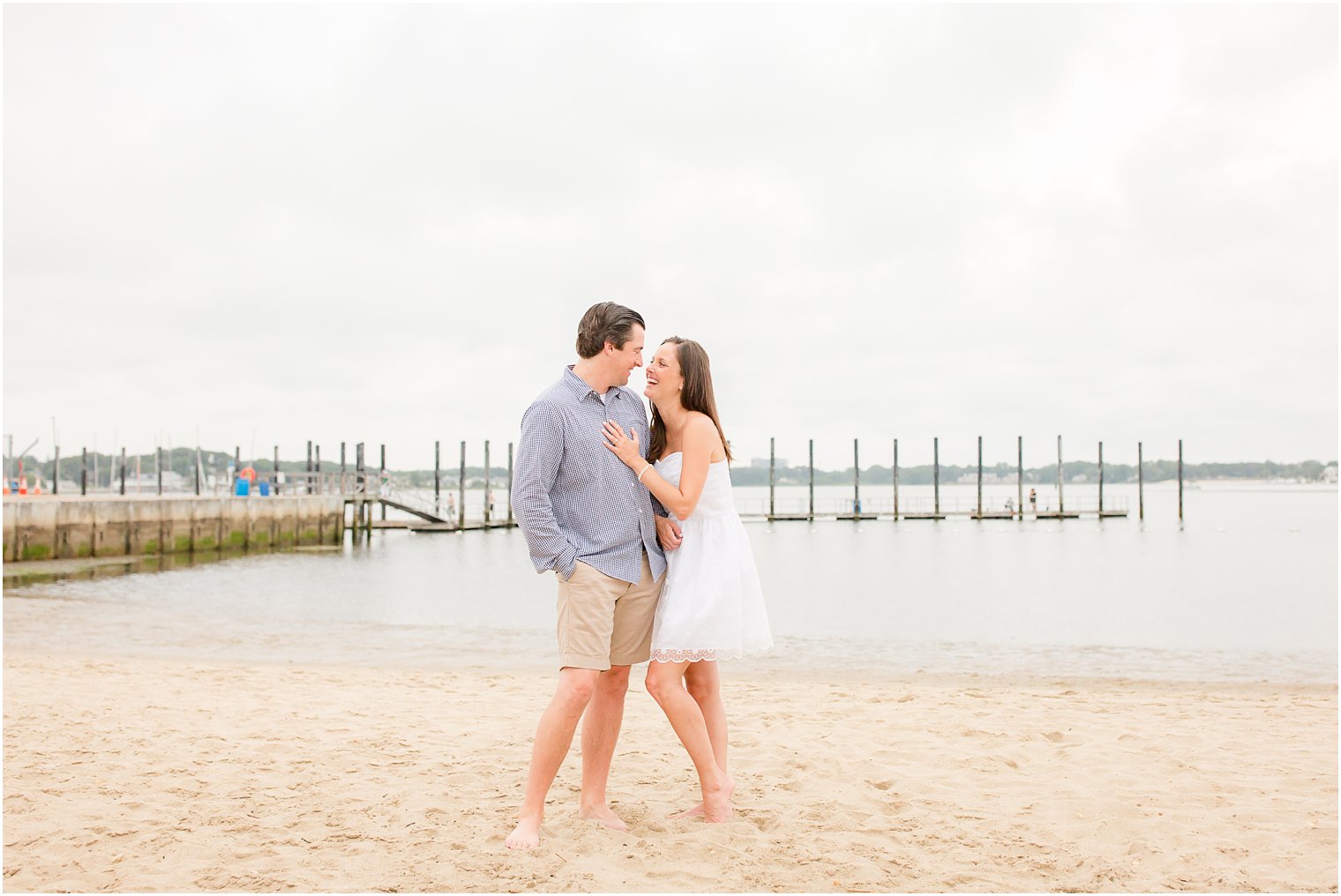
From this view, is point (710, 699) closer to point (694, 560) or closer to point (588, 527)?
point (694, 560)

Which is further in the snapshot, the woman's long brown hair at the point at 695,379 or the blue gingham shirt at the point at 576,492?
the woman's long brown hair at the point at 695,379

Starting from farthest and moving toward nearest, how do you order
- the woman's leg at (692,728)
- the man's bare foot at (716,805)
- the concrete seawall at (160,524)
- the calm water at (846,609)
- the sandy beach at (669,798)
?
1. the concrete seawall at (160,524)
2. the calm water at (846,609)
3. the man's bare foot at (716,805)
4. the woman's leg at (692,728)
5. the sandy beach at (669,798)

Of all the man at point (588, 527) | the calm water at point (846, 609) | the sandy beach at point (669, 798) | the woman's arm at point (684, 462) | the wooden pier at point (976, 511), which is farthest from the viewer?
the wooden pier at point (976, 511)

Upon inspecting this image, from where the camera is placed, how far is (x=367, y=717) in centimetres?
648

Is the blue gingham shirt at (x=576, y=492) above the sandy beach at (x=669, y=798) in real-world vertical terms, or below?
above

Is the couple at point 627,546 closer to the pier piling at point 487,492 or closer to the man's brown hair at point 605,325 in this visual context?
the man's brown hair at point 605,325

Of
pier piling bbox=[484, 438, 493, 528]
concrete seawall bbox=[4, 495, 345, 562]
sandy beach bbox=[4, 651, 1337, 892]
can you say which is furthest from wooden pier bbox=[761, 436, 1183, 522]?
sandy beach bbox=[4, 651, 1337, 892]

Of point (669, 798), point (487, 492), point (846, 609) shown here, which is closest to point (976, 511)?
point (487, 492)

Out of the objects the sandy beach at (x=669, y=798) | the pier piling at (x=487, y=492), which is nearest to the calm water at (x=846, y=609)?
the sandy beach at (x=669, y=798)

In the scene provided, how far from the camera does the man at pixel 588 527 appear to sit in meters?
3.64

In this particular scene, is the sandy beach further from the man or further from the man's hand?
the man's hand

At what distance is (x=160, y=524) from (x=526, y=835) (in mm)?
29911

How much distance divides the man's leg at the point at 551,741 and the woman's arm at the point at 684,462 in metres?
0.73

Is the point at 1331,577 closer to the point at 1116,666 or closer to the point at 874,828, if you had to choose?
the point at 1116,666
